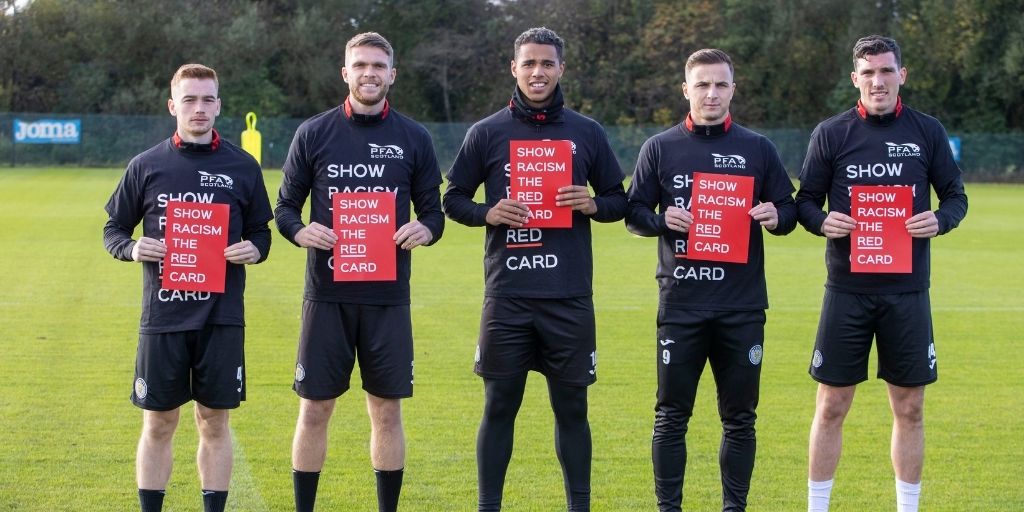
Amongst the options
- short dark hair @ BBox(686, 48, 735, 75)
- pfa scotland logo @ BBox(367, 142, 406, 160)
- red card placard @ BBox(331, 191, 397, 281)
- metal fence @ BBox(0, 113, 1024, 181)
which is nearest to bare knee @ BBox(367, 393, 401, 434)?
red card placard @ BBox(331, 191, 397, 281)

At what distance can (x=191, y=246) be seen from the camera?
5.26 metres

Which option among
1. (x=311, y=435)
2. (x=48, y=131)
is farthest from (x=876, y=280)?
(x=48, y=131)

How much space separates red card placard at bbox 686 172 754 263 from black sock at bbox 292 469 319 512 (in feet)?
6.42

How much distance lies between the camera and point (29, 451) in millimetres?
7035

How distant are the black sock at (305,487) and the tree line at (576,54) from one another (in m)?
44.0

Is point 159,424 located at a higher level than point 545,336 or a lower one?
lower

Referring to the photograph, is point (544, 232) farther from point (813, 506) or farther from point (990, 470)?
point (990, 470)

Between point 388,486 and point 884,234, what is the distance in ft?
8.16

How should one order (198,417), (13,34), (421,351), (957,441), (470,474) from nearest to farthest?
(198,417) → (470,474) → (957,441) → (421,351) → (13,34)

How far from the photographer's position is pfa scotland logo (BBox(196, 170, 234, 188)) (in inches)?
210

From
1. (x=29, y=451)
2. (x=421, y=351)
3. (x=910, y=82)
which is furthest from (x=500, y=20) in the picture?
(x=29, y=451)

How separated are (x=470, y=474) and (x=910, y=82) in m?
45.1

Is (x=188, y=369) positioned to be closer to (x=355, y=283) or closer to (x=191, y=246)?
(x=191, y=246)

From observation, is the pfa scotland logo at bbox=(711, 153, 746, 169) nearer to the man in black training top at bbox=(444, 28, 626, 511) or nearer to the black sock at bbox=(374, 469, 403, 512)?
the man in black training top at bbox=(444, 28, 626, 511)
